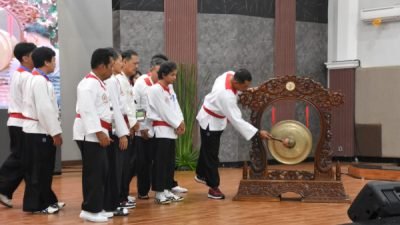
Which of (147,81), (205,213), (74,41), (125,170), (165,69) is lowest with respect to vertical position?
(205,213)

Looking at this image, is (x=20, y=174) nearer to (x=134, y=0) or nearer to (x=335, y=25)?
(x=134, y=0)

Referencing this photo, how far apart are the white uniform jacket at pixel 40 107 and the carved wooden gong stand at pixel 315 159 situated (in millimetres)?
1875

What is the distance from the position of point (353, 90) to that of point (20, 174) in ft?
21.5

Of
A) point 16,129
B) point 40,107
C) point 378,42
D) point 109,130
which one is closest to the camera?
point 109,130

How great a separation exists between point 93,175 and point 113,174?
301 millimetres

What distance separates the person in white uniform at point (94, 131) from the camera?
4480 mm

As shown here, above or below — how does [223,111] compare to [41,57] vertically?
below

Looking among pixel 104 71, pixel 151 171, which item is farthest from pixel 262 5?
pixel 104 71

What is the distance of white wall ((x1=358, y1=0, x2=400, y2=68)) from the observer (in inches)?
386

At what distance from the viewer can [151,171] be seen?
18.8 feet

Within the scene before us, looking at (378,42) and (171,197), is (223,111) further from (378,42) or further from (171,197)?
(378,42)

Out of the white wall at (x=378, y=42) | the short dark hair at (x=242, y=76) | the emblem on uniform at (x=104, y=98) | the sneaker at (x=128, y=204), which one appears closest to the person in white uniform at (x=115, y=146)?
the emblem on uniform at (x=104, y=98)

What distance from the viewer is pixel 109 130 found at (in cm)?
474

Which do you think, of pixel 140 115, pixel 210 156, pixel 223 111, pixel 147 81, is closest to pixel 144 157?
pixel 140 115
